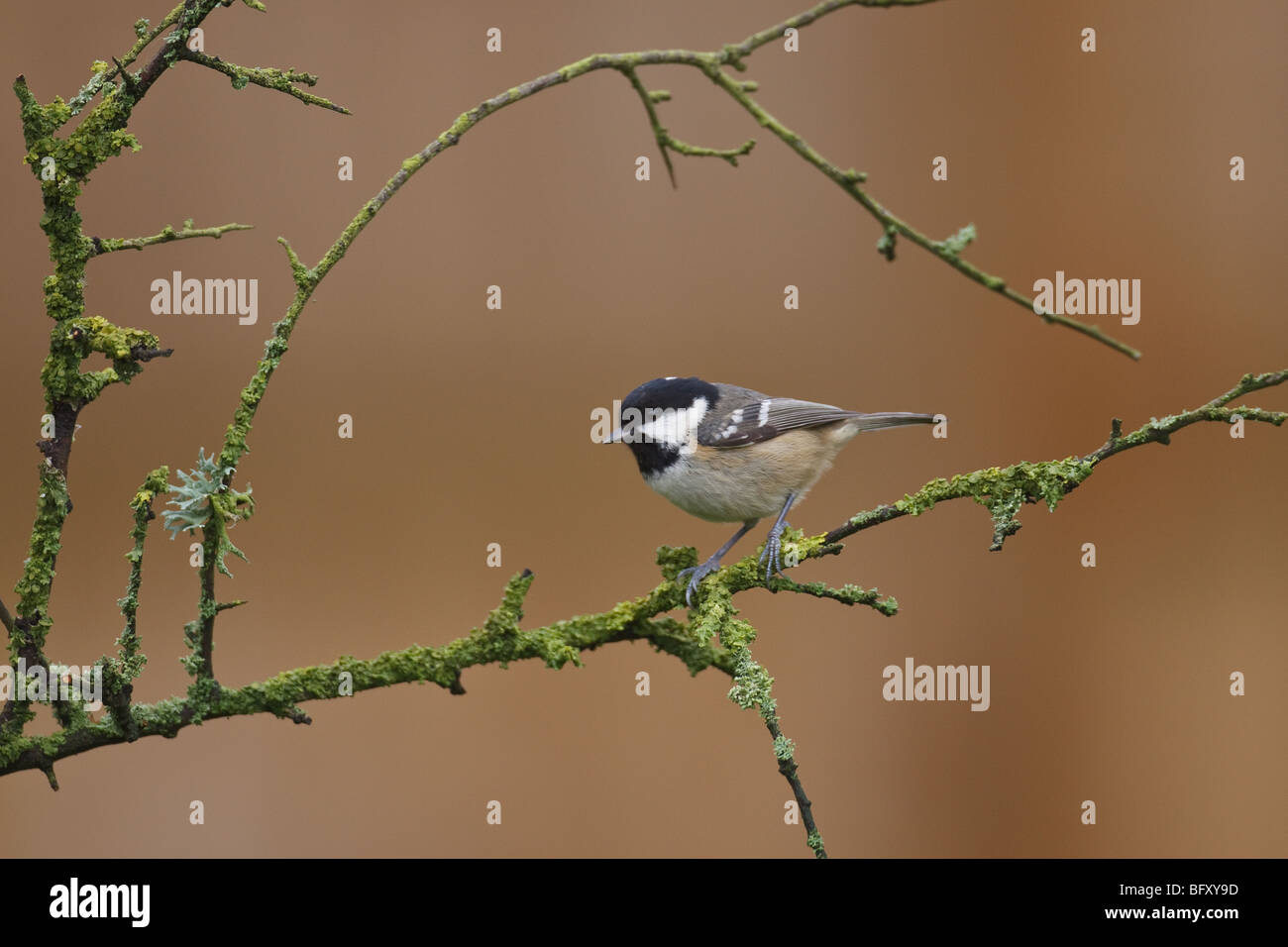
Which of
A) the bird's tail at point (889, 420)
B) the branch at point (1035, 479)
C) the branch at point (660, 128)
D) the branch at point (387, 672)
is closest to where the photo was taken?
the branch at point (660, 128)

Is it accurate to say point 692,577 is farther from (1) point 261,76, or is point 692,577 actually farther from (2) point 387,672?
(1) point 261,76

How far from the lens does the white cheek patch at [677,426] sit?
149cm

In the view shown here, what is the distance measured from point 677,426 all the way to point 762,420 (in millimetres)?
144

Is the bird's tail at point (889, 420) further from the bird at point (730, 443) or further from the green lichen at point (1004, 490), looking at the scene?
the green lichen at point (1004, 490)

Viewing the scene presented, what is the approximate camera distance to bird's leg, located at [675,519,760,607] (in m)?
1.20

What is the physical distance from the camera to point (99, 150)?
1.00 metres

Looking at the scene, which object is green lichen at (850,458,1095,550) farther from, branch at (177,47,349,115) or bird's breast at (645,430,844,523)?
branch at (177,47,349,115)

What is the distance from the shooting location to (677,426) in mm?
1516

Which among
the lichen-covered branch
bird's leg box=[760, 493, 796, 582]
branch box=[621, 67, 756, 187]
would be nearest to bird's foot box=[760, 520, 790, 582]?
bird's leg box=[760, 493, 796, 582]

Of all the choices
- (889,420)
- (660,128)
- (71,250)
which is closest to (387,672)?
(71,250)

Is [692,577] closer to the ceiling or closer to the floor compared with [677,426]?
closer to the floor

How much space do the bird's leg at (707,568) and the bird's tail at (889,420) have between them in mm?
207

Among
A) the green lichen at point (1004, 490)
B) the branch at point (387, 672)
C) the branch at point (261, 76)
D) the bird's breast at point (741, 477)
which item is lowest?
the branch at point (387, 672)


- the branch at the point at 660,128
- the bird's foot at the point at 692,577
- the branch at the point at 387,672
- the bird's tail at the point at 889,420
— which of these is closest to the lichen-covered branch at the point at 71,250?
the branch at the point at 387,672
